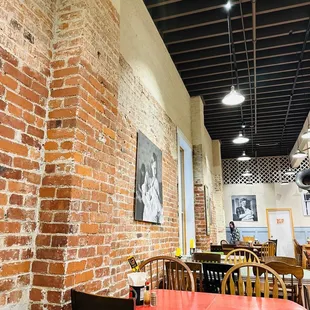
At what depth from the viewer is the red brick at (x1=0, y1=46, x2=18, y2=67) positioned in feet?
5.29

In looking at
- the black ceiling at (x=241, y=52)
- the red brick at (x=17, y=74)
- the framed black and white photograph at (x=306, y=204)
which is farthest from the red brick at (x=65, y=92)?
the framed black and white photograph at (x=306, y=204)

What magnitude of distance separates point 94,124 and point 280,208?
37.3 feet

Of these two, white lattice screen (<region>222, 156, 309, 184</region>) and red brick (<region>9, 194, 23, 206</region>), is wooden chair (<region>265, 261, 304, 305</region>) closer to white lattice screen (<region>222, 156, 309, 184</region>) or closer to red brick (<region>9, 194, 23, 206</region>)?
red brick (<region>9, 194, 23, 206</region>)

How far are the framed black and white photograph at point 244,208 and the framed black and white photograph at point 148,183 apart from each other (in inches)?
352

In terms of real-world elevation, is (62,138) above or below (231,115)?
below

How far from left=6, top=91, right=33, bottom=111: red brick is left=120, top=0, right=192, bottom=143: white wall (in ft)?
5.32

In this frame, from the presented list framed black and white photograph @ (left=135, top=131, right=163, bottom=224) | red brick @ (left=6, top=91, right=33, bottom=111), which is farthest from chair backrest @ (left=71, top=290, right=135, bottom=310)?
framed black and white photograph @ (left=135, top=131, right=163, bottom=224)

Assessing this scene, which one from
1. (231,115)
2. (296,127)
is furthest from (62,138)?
(296,127)

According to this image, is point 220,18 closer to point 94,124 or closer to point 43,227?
point 94,124

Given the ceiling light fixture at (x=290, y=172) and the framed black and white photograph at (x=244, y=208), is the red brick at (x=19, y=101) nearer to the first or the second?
the ceiling light fixture at (x=290, y=172)

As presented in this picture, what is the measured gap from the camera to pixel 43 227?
179cm

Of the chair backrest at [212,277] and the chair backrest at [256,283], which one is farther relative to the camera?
the chair backrest at [212,277]

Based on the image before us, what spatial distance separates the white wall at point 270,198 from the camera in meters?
11.6

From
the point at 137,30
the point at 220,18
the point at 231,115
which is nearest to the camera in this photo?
the point at 137,30
